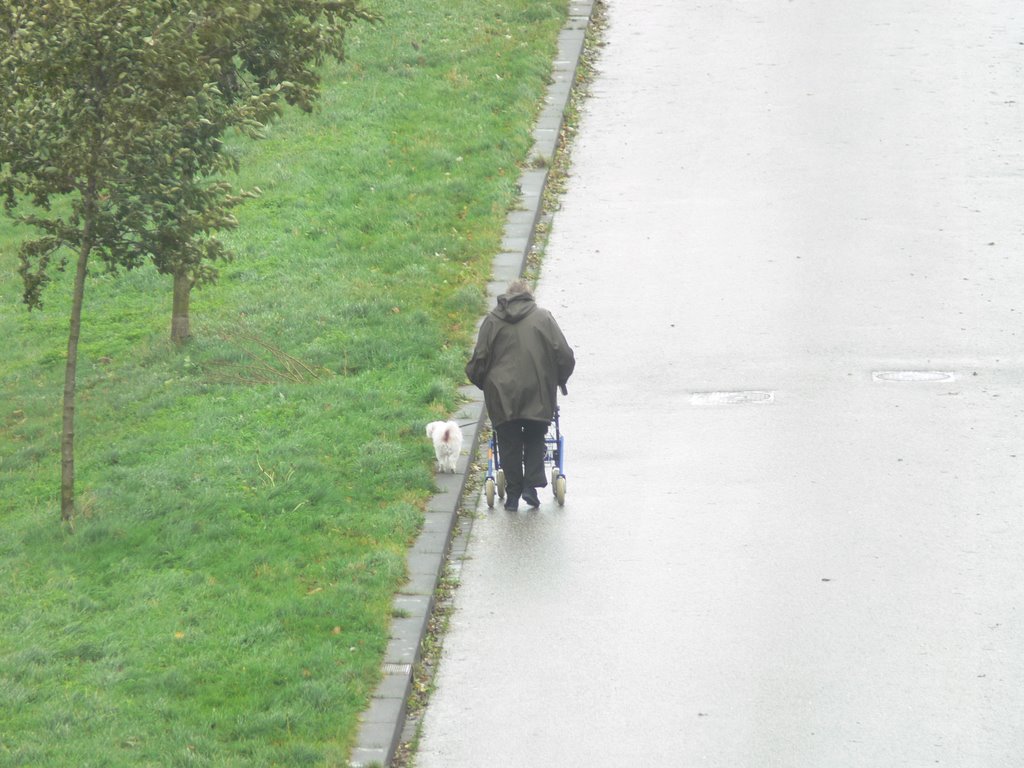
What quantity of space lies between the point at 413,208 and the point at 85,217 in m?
5.88

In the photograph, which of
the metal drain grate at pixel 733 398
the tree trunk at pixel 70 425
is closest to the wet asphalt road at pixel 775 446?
the metal drain grate at pixel 733 398

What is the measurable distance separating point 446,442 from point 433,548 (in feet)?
3.58

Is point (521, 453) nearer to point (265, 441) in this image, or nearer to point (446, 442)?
point (446, 442)

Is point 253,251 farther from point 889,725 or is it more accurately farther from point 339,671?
point 889,725

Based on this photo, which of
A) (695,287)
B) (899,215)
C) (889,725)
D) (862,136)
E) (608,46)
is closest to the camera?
(889,725)

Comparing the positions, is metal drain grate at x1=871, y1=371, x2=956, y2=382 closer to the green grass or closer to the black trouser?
the black trouser

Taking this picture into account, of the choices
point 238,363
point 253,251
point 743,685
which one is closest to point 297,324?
point 238,363

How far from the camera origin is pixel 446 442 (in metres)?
11.2

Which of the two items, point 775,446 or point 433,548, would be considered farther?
point 775,446

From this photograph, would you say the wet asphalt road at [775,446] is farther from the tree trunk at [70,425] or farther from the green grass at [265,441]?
the tree trunk at [70,425]

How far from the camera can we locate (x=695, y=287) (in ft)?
48.5

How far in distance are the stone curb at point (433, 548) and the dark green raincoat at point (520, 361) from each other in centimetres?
88

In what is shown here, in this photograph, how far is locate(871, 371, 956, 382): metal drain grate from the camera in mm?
12750

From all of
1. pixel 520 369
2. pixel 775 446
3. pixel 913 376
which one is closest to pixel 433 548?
pixel 520 369
